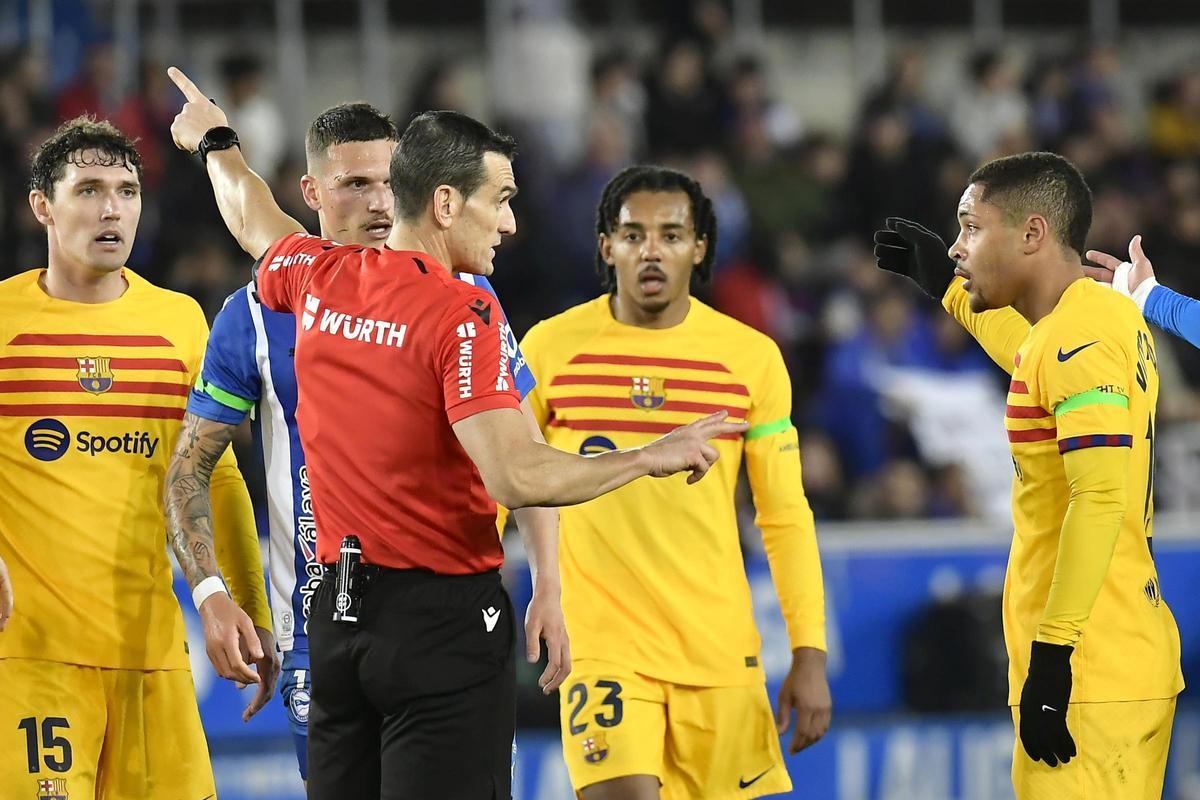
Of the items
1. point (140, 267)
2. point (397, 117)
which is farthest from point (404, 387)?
point (397, 117)

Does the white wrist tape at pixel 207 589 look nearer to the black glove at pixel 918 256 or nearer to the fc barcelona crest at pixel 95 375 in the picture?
the fc barcelona crest at pixel 95 375

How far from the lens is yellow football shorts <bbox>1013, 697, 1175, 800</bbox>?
4.73 m

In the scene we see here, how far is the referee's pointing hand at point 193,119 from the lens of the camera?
18.5 ft

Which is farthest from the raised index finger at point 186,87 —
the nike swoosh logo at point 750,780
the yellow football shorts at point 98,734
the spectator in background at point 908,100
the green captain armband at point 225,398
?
the spectator in background at point 908,100

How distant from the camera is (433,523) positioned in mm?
4320

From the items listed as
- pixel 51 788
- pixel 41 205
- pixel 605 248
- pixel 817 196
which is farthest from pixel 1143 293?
pixel 817 196

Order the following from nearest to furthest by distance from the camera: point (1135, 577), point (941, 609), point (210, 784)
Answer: point (1135, 577) → point (210, 784) → point (941, 609)

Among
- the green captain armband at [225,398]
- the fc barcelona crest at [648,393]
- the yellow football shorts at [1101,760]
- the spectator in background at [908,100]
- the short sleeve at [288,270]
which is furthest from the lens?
the spectator in background at [908,100]

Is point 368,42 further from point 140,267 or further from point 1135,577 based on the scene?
point 1135,577

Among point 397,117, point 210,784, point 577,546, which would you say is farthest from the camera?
point 397,117

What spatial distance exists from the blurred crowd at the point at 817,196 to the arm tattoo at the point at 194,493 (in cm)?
526

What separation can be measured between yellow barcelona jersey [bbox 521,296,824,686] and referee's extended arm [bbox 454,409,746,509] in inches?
63.7

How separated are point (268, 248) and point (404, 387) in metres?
1.05

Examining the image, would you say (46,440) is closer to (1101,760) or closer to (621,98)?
(1101,760)
